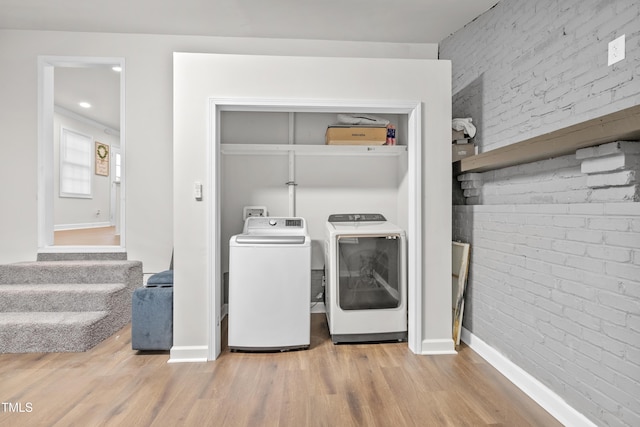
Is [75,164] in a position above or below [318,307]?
above

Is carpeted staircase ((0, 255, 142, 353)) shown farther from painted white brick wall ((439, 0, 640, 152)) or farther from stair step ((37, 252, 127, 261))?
painted white brick wall ((439, 0, 640, 152))

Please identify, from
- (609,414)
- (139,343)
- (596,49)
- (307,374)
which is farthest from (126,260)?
(596,49)

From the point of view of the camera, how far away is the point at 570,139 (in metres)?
1.43

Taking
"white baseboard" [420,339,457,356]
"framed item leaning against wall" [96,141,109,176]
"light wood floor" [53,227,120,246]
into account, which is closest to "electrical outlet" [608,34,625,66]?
"white baseboard" [420,339,457,356]

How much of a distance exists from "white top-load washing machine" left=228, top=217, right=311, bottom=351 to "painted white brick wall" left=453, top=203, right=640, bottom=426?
1298 millimetres

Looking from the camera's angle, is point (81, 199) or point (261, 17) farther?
point (81, 199)

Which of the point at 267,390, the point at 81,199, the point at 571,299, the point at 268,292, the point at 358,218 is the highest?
the point at 81,199

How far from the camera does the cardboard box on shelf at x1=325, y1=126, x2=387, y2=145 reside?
2787mm

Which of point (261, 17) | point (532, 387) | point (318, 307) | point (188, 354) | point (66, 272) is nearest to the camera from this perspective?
point (532, 387)

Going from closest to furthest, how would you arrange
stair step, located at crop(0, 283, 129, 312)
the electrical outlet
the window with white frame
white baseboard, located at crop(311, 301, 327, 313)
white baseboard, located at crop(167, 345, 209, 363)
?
the electrical outlet < white baseboard, located at crop(167, 345, 209, 363) < stair step, located at crop(0, 283, 129, 312) < white baseboard, located at crop(311, 301, 327, 313) < the window with white frame

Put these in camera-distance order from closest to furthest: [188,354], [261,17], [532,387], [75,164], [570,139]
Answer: [570,139]
[532,387]
[188,354]
[261,17]
[75,164]

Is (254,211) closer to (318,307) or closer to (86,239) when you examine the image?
(318,307)

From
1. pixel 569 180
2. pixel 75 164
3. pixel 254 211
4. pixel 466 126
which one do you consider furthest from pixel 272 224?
pixel 75 164

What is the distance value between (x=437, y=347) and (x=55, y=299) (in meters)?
2.97
